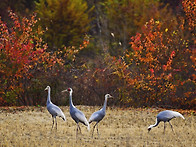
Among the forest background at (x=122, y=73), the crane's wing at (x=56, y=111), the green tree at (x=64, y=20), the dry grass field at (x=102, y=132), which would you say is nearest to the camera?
the dry grass field at (x=102, y=132)

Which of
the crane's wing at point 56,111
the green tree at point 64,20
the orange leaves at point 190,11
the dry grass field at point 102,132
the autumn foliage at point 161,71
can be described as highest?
the green tree at point 64,20

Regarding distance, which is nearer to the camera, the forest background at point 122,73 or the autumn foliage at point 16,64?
the autumn foliage at point 16,64

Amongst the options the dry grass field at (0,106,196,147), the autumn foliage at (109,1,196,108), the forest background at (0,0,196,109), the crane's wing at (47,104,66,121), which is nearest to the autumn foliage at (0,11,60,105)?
the forest background at (0,0,196,109)

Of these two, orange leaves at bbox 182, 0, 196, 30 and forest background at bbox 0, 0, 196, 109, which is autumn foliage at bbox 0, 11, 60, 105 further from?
orange leaves at bbox 182, 0, 196, 30

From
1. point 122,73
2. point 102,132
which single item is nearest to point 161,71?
point 122,73

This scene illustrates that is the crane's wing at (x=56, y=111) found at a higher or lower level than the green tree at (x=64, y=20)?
lower

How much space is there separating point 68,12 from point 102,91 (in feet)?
32.9

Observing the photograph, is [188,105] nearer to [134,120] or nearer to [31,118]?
[134,120]

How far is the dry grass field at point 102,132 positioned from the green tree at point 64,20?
10778mm

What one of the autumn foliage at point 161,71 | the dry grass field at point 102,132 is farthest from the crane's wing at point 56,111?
the autumn foliage at point 161,71

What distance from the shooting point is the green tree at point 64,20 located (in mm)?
25938

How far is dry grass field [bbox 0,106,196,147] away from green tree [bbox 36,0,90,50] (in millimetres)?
10778

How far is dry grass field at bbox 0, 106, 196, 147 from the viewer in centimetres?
1005

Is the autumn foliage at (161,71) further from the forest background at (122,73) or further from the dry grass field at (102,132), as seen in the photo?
the dry grass field at (102,132)
